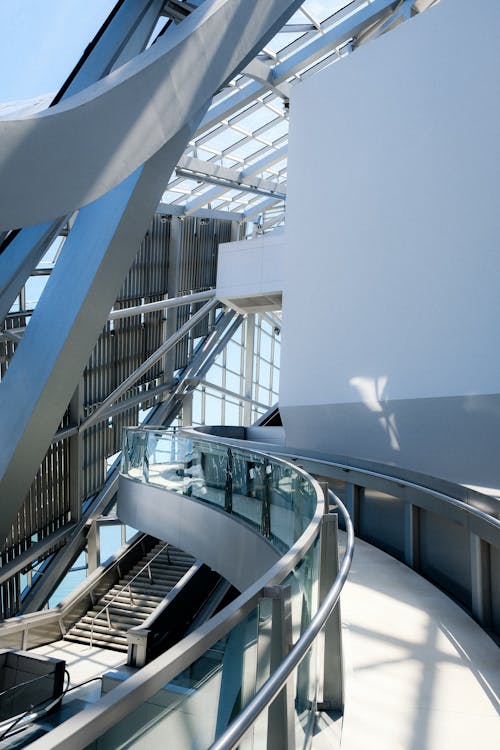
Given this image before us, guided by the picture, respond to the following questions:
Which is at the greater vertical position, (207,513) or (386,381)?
(386,381)

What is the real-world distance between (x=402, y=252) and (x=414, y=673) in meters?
7.86

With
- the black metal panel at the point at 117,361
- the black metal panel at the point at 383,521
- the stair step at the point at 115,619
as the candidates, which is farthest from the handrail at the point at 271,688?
the black metal panel at the point at 117,361

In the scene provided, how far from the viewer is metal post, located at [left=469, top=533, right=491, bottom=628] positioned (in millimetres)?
5648

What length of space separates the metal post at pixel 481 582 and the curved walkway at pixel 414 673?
114 millimetres

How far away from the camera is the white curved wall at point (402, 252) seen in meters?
9.73

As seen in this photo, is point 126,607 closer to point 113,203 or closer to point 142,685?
point 113,203

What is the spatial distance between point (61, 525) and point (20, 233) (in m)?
21.1

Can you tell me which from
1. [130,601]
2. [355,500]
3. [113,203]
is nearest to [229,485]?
[355,500]

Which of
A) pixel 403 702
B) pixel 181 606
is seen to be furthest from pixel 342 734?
pixel 181 606

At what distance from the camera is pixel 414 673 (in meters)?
4.48

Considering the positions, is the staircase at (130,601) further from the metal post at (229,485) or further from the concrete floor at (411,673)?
the concrete floor at (411,673)

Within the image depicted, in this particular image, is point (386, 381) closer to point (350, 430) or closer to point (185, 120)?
point (350, 430)

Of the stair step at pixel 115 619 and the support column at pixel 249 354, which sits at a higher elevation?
the support column at pixel 249 354

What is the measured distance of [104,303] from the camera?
7.75 meters
